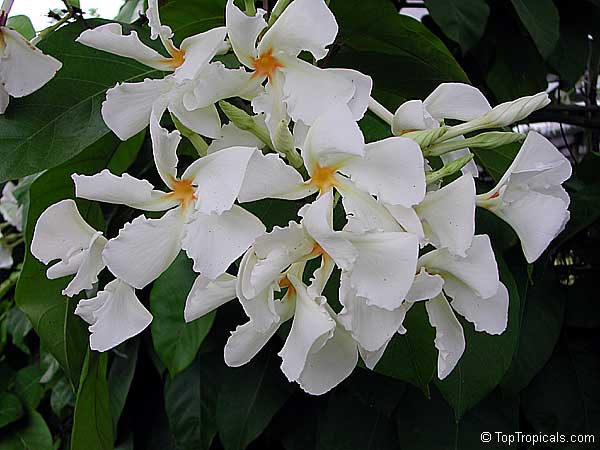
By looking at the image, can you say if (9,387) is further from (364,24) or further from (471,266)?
(471,266)

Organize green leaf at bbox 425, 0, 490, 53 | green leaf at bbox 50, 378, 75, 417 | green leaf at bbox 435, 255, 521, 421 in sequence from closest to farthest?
green leaf at bbox 435, 255, 521, 421 → green leaf at bbox 425, 0, 490, 53 → green leaf at bbox 50, 378, 75, 417

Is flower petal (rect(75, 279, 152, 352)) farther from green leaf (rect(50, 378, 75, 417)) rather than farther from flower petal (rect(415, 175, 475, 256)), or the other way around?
green leaf (rect(50, 378, 75, 417))

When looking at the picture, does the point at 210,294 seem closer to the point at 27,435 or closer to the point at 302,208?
the point at 302,208

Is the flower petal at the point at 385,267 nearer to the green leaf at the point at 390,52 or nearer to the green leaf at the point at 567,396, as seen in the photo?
the green leaf at the point at 390,52

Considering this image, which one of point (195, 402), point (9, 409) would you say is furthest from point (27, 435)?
point (195, 402)

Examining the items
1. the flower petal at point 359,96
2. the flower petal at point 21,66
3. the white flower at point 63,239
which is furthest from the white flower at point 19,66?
the flower petal at point 359,96

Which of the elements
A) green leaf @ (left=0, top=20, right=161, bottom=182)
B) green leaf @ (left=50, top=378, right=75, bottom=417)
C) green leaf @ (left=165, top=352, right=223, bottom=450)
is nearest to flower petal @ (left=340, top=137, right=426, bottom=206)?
green leaf @ (left=0, top=20, right=161, bottom=182)
